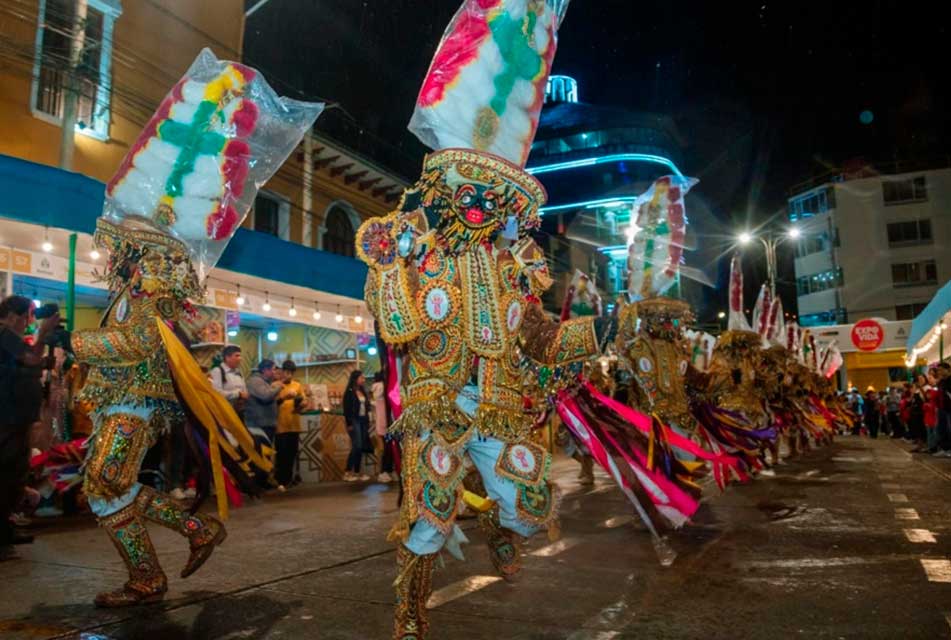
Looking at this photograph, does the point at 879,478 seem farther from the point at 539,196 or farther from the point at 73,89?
the point at 73,89

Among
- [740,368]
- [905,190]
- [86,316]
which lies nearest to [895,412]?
[740,368]

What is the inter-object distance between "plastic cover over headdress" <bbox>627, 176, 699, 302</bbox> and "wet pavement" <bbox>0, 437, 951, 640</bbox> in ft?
8.23

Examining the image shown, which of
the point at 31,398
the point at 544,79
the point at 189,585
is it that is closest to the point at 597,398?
the point at 544,79

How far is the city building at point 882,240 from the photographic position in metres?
43.5

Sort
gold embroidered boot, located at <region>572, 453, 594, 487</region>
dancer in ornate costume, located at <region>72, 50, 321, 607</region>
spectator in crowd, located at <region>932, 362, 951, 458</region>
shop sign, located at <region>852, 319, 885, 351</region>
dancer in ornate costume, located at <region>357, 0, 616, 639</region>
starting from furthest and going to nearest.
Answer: shop sign, located at <region>852, 319, 885, 351</region> → spectator in crowd, located at <region>932, 362, 951, 458</region> → gold embroidered boot, located at <region>572, 453, 594, 487</region> → dancer in ornate costume, located at <region>72, 50, 321, 607</region> → dancer in ornate costume, located at <region>357, 0, 616, 639</region>

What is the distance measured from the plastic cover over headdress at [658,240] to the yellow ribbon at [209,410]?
485 centimetres

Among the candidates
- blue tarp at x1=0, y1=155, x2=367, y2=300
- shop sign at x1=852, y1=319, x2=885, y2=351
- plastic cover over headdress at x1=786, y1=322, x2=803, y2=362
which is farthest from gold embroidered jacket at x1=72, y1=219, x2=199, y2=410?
shop sign at x1=852, y1=319, x2=885, y2=351

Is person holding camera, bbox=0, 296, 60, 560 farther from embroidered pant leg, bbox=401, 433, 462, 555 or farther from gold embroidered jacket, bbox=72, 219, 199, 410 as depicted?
embroidered pant leg, bbox=401, 433, 462, 555

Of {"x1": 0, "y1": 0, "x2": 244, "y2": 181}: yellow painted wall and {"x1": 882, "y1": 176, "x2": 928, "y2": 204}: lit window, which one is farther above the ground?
{"x1": 882, "y1": 176, "x2": 928, "y2": 204}: lit window

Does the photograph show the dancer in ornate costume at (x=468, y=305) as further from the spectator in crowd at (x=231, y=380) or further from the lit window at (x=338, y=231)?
Answer: the lit window at (x=338, y=231)

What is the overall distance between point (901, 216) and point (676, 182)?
42.5 m

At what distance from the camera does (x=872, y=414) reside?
2591 centimetres

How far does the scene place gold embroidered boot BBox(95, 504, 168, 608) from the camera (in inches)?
155

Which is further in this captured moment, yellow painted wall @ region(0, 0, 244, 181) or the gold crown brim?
yellow painted wall @ region(0, 0, 244, 181)
